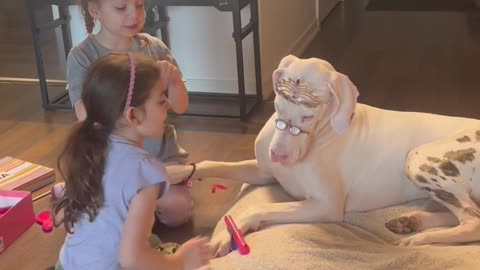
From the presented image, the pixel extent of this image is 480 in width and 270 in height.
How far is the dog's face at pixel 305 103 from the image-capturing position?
1925 mm

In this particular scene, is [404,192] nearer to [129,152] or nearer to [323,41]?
[129,152]

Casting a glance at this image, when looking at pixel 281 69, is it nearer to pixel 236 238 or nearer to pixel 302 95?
pixel 302 95

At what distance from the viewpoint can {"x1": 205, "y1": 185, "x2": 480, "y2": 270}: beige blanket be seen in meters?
1.88

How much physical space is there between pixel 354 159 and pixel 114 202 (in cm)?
83

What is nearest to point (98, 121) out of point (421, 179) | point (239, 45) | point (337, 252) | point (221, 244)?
point (221, 244)

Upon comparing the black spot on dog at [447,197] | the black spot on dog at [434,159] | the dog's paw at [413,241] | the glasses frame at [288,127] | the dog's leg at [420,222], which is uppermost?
the glasses frame at [288,127]

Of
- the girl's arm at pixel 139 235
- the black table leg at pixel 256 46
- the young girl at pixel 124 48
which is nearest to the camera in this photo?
the girl's arm at pixel 139 235

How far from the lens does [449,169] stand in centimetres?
202

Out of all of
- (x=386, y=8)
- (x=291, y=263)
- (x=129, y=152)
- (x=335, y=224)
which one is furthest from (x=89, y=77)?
(x=386, y=8)

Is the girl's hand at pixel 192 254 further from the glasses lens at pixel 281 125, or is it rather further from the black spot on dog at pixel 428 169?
the black spot on dog at pixel 428 169

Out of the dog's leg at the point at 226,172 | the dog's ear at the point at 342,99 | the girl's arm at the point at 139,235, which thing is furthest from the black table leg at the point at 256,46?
the girl's arm at the point at 139,235

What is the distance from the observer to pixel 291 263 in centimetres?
188

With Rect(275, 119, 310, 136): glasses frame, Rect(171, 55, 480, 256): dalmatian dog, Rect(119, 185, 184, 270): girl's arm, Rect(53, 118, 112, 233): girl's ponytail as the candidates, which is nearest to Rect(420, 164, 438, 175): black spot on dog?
Rect(171, 55, 480, 256): dalmatian dog

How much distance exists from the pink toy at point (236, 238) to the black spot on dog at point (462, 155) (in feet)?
2.08
